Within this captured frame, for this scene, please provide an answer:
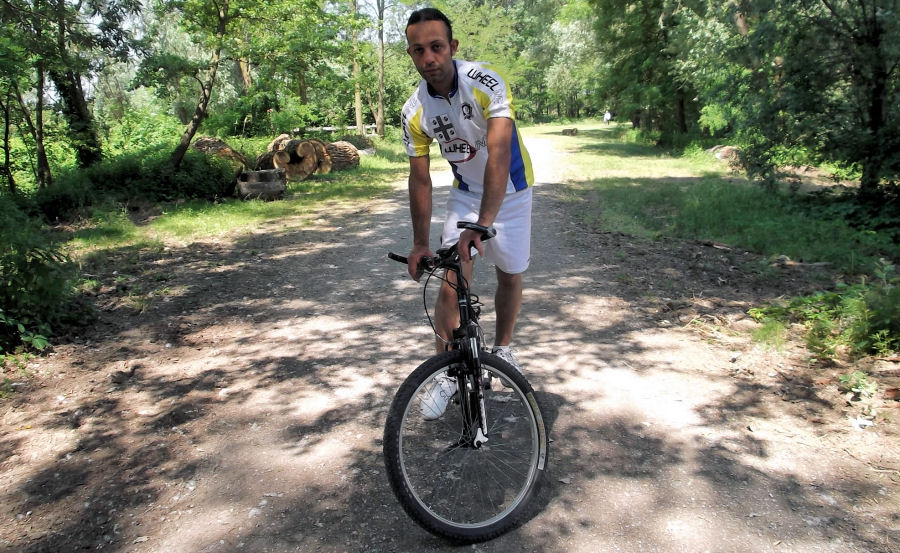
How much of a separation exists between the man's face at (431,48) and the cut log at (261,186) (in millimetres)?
10309

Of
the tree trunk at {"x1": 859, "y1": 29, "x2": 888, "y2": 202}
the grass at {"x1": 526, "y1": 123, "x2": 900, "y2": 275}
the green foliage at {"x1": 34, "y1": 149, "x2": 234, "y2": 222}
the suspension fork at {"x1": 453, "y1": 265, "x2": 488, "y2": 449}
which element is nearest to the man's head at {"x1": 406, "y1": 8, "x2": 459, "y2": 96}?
the suspension fork at {"x1": 453, "y1": 265, "x2": 488, "y2": 449}

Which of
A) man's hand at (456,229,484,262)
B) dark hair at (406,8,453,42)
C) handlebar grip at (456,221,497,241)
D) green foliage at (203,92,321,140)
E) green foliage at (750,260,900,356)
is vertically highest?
green foliage at (203,92,321,140)

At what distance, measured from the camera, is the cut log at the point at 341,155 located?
57.8ft

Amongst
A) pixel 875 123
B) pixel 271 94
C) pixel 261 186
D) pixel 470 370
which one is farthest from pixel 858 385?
pixel 271 94

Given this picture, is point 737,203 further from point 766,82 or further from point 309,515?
point 309,515

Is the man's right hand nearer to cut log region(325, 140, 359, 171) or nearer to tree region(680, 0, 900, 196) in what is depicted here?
tree region(680, 0, 900, 196)

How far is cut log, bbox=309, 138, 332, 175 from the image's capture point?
1684cm

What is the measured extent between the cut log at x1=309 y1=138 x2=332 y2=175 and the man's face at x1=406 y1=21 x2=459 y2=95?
47.2 feet

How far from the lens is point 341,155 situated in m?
17.8

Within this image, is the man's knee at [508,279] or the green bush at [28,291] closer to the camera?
the man's knee at [508,279]

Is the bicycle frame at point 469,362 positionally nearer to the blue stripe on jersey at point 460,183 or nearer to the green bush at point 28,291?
the blue stripe on jersey at point 460,183

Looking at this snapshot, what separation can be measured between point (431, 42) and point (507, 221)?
3.37ft

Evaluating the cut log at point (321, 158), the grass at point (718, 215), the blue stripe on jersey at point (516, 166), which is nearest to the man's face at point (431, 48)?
the blue stripe on jersey at point (516, 166)

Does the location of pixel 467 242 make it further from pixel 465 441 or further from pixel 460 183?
pixel 465 441
